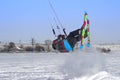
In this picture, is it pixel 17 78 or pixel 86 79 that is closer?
pixel 86 79

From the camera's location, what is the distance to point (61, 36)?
52.5 feet

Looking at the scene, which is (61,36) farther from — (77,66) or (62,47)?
(77,66)

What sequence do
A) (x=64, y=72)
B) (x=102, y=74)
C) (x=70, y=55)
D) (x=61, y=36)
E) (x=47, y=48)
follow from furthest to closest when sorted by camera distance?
(x=47, y=48) < (x=64, y=72) < (x=70, y=55) < (x=102, y=74) < (x=61, y=36)

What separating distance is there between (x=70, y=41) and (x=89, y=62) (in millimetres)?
2584

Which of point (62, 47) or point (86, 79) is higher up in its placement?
point (62, 47)

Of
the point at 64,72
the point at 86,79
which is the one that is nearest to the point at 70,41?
the point at 86,79

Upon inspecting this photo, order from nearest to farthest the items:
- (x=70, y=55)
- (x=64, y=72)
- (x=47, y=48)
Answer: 1. (x=70, y=55)
2. (x=64, y=72)
3. (x=47, y=48)

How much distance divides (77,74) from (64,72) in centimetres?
217

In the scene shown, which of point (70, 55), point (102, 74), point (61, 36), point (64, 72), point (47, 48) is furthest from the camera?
point (47, 48)

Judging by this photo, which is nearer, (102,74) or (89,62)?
(102,74)

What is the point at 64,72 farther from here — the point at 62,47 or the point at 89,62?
the point at 62,47

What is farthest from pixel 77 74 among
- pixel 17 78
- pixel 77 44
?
pixel 17 78

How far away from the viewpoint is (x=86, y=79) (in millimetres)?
16469

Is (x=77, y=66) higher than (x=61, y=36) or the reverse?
the reverse
